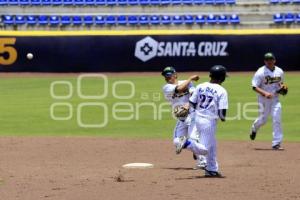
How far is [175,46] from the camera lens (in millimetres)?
31516

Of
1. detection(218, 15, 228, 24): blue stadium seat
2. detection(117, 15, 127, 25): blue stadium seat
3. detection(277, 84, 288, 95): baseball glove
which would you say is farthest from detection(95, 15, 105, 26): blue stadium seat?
detection(277, 84, 288, 95): baseball glove

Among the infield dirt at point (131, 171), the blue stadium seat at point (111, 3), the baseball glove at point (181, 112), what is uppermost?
the blue stadium seat at point (111, 3)

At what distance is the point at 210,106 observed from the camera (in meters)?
10.6

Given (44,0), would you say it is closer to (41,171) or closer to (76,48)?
(76,48)

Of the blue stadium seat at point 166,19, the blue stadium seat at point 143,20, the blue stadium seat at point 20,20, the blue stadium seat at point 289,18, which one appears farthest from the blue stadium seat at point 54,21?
the blue stadium seat at point 289,18

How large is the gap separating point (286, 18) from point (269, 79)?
23.2m

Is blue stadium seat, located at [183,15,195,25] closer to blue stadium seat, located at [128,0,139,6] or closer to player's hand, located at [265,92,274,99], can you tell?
blue stadium seat, located at [128,0,139,6]

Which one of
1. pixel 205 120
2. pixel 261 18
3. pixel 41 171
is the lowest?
pixel 41 171

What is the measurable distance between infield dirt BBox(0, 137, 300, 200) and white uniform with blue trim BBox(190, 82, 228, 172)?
0.45 metres

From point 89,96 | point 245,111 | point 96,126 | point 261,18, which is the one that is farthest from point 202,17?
point 96,126

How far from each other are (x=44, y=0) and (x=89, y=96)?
672 inches

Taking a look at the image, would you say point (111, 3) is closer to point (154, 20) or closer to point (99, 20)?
point (99, 20)

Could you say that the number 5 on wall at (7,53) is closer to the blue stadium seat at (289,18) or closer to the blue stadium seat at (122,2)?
the blue stadium seat at (122,2)

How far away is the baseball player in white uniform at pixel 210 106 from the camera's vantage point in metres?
10.5
